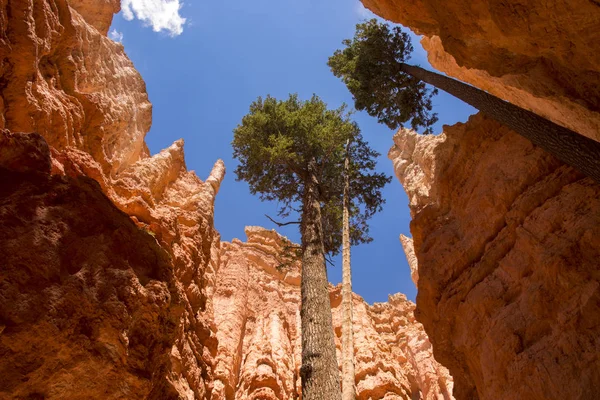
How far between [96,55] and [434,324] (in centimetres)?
1407

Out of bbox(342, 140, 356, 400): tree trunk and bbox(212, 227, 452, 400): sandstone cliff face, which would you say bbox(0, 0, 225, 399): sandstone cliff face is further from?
bbox(212, 227, 452, 400): sandstone cliff face

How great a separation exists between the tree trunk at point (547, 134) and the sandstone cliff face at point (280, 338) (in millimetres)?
10569

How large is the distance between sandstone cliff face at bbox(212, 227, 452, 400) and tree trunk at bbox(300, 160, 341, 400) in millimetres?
7205

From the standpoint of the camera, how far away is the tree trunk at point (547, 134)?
6.45 metres

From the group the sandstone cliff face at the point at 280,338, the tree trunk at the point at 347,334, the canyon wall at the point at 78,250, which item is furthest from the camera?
the sandstone cliff face at the point at 280,338

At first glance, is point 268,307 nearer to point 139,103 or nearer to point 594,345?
point 139,103

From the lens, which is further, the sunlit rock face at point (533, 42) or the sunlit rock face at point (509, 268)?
the sunlit rock face at point (509, 268)

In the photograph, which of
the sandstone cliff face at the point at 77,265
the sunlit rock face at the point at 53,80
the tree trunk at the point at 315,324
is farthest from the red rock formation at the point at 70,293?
the tree trunk at the point at 315,324

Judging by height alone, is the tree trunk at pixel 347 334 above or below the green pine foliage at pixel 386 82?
below

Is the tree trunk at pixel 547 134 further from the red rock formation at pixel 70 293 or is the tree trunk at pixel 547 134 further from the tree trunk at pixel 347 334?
the red rock formation at pixel 70 293

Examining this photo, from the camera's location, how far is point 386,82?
1500 cm

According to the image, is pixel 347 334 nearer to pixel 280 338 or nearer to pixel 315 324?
pixel 315 324

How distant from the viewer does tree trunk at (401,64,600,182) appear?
645 centimetres

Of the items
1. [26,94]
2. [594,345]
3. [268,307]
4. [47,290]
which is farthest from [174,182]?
[594,345]
